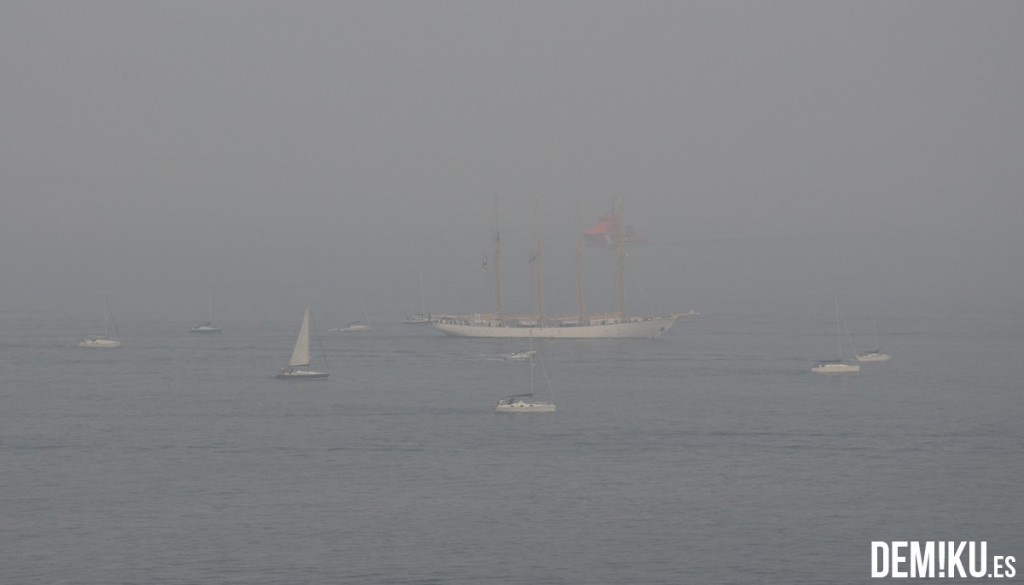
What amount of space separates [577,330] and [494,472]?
99.8 metres

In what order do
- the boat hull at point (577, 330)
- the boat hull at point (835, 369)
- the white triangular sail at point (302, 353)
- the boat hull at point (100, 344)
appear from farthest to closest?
1. the boat hull at point (577, 330)
2. the boat hull at point (100, 344)
3. the boat hull at point (835, 369)
4. the white triangular sail at point (302, 353)

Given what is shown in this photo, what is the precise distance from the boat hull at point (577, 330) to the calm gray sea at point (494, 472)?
39595 millimetres

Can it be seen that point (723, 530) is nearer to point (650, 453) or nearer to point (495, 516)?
point (495, 516)

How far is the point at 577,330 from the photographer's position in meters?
175

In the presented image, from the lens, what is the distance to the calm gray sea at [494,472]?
58688mm

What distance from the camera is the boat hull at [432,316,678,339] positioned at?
172875 mm

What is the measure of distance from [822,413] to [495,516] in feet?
128

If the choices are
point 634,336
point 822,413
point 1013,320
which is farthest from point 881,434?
point 1013,320

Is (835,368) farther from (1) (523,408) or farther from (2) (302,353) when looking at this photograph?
(2) (302,353)

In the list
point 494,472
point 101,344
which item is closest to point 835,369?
point 494,472

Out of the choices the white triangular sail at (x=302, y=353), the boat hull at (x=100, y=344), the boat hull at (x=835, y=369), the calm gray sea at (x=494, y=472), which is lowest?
the calm gray sea at (x=494, y=472)

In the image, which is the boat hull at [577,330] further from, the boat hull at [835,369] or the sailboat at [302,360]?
the sailboat at [302,360]

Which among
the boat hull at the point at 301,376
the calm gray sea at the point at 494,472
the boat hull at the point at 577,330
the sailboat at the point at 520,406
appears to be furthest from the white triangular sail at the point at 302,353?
the boat hull at the point at 577,330

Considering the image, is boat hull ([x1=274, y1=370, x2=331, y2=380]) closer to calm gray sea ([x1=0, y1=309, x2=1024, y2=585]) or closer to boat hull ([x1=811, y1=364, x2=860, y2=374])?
calm gray sea ([x1=0, y1=309, x2=1024, y2=585])
